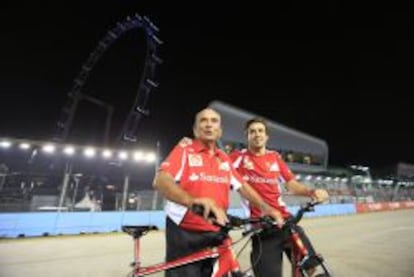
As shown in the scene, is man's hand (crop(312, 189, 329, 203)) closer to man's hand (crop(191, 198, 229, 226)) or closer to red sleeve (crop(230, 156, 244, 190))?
red sleeve (crop(230, 156, 244, 190))

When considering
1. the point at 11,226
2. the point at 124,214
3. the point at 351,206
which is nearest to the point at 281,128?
the point at 351,206

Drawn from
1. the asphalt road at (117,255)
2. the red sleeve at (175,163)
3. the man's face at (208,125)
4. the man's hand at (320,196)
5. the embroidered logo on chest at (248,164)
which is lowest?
the asphalt road at (117,255)

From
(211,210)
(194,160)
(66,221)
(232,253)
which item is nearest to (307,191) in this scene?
(232,253)

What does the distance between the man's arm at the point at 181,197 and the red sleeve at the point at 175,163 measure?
0.05 metres

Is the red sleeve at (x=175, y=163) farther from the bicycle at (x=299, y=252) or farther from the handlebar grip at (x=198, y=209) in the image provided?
the bicycle at (x=299, y=252)

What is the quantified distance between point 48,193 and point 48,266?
7.08m

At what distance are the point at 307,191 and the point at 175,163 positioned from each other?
147 cm

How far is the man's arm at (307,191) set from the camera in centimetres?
324

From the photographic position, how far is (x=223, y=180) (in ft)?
8.29

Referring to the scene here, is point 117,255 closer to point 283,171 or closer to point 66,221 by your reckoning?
point 66,221

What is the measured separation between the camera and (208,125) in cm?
255

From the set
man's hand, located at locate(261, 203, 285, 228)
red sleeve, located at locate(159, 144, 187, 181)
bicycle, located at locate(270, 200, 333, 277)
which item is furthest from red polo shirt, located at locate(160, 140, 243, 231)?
bicycle, located at locate(270, 200, 333, 277)

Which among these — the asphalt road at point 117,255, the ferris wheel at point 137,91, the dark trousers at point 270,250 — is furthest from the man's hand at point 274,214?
the ferris wheel at point 137,91

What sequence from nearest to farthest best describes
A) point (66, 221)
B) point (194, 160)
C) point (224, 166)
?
point (194, 160) < point (224, 166) < point (66, 221)
